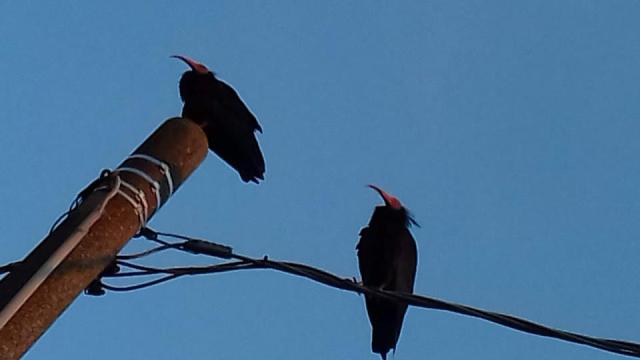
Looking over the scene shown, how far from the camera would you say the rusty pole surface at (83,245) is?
249 centimetres

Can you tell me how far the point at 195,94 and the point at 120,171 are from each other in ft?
10.5

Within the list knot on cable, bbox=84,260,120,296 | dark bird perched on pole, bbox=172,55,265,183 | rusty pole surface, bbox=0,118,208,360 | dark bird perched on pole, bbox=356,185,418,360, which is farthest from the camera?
dark bird perched on pole, bbox=172,55,265,183

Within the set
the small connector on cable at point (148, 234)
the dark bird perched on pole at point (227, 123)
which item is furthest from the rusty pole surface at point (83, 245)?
the dark bird perched on pole at point (227, 123)

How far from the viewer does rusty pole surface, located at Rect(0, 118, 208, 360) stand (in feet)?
8.18

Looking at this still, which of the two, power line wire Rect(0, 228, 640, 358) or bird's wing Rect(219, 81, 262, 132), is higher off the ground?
bird's wing Rect(219, 81, 262, 132)

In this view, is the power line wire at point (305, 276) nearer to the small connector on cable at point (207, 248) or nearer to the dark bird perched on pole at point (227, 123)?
the small connector on cable at point (207, 248)

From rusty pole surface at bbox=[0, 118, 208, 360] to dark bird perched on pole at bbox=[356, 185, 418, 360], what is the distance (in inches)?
85.0

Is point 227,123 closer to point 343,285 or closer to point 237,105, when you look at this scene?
point 237,105

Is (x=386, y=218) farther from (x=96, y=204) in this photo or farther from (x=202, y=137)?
(x=96, y=204)

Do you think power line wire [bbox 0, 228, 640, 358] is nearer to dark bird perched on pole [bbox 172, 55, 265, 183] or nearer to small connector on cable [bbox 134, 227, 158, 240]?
small connector on cable [bbox 134, 227, 158, 240]

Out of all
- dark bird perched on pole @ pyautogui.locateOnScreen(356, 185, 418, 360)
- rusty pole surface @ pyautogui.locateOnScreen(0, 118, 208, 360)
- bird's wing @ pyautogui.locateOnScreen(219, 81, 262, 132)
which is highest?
bird's wing @ pyautogui.locateOnScreen(219, 81, 262, 132)

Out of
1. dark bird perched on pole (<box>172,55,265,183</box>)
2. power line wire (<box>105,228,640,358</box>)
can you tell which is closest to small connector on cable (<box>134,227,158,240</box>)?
power line wire (<box>105,228,640,358</box>)

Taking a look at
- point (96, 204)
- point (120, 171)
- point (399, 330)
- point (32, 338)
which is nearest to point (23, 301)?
point (32, 338)

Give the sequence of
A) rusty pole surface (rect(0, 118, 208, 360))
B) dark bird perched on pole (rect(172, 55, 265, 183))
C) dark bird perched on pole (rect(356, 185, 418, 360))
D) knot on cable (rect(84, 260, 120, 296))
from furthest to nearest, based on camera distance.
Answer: dark bird perched on pole (rect(172, 55, 265, 183)) → dark bird perched on pole (rect(356, 185, 418, 360)) → knot on cable (rect(84, 260, 120, 296)) → rusty pole surface (rect(0, 118, 208, 360))
